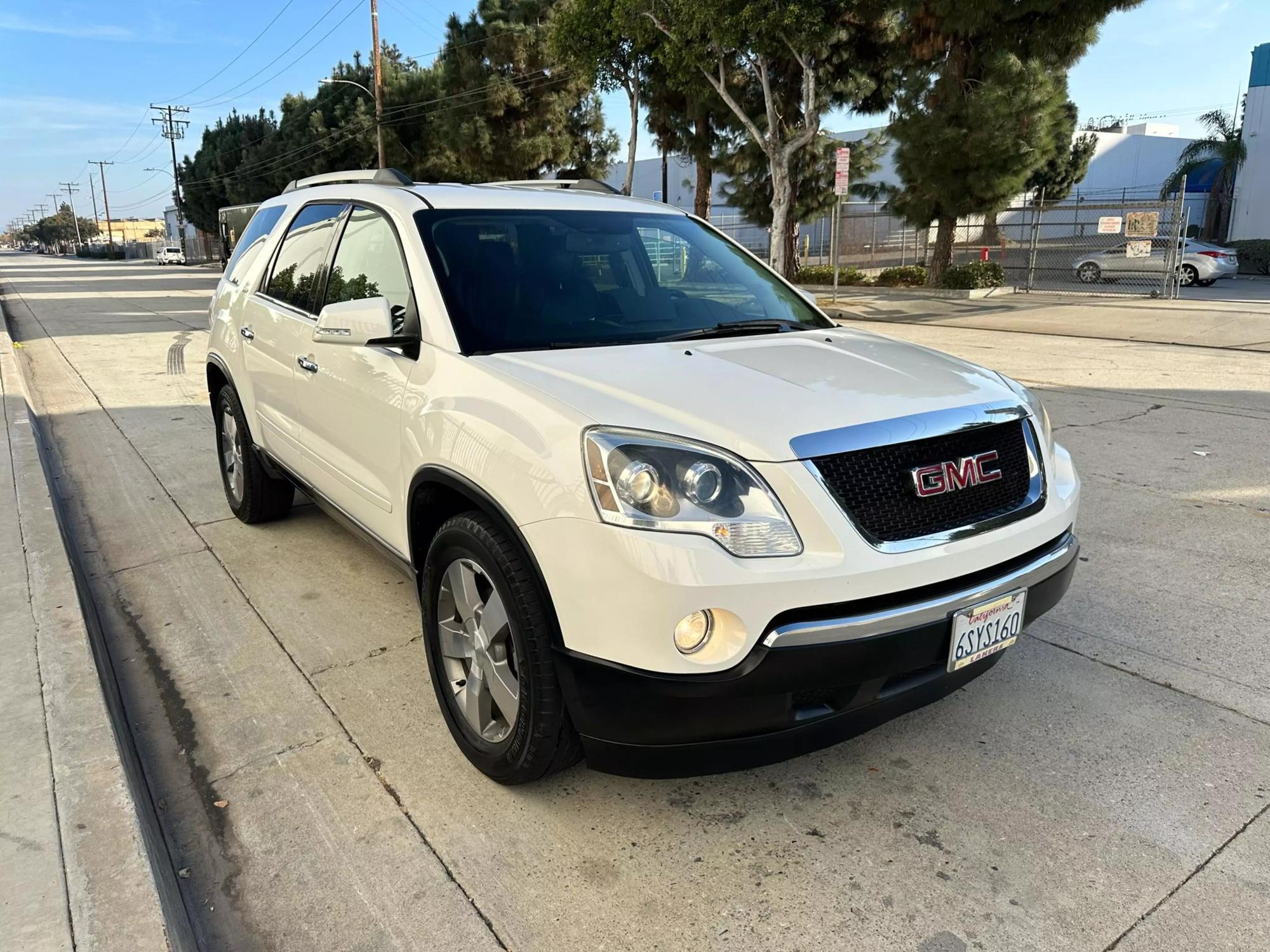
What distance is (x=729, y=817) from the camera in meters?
2.70

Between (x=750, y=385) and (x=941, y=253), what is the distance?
21.9 metres

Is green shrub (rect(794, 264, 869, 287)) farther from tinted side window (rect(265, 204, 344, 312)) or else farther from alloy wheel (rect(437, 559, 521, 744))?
alloy wheel (rect(437, 559, 521, 744))

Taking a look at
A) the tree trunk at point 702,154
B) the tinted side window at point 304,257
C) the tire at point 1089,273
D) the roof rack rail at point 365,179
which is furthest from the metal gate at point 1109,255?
the tinted side window at point 304,257

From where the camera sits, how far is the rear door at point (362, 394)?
10.4 feet

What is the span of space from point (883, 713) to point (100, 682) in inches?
105

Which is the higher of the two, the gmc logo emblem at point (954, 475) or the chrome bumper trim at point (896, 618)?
the gmc logo emblem at point (954, 475)

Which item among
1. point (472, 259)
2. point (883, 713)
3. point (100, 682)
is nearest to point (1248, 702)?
point (883, 713)

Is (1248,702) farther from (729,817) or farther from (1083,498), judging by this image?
(1083,498)

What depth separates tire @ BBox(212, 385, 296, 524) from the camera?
509 centimetres

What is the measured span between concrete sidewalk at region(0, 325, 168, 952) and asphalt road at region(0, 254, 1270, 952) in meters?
0.24

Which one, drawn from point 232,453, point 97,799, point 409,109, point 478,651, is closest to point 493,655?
point 478,651

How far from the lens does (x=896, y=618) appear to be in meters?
2.29

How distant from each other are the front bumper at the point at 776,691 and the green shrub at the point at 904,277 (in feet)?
75.9

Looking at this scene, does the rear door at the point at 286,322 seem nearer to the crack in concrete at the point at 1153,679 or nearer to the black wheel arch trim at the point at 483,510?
the black wheel arch trim at the point at 483,510
